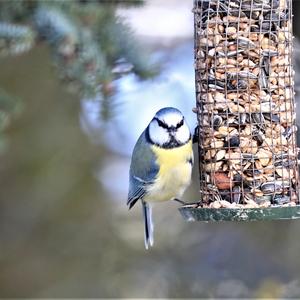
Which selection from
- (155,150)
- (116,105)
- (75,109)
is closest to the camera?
(116,105)

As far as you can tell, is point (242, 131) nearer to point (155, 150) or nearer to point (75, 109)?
point (155, 150)

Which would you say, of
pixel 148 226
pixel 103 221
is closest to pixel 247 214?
pixel 148 226

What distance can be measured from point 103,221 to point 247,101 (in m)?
2.38

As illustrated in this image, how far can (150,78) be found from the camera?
2363 mm

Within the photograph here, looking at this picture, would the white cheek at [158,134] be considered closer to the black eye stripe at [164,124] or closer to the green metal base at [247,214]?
the black eye stripe at [164,124]

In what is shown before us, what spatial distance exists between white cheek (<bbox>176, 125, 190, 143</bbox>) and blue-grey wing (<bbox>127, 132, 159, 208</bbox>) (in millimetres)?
145

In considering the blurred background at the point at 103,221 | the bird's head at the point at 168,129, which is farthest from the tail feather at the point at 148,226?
the blurred background at the point at 103,221

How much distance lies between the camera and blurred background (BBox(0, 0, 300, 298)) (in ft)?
13.4

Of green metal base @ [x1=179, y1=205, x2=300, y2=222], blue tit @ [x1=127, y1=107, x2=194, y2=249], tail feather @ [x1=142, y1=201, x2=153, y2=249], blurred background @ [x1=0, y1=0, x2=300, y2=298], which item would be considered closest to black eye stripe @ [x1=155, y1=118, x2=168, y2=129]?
blue tit @ [x1=127, y1=107, x2=194, y2=249]

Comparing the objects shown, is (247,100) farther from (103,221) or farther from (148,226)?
(103,221)

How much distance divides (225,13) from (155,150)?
51cm

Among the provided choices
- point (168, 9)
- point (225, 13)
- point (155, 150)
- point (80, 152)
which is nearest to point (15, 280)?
point (80, 152)

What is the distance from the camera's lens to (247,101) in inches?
95.9

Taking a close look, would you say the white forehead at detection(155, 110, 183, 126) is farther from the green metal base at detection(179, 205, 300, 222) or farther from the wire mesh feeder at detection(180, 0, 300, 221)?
the green metal base at detection(179, 205, 300, 222)
